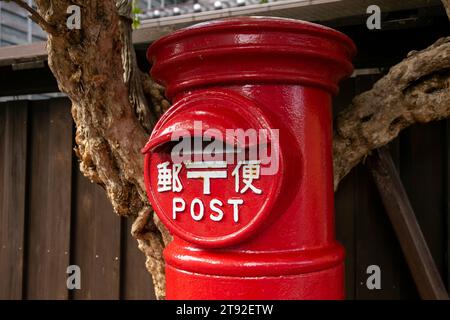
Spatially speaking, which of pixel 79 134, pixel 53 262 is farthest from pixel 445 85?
pixel 53 262

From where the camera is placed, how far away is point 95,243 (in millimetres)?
2500

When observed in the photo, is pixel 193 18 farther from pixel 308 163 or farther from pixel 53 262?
pixel 53 262

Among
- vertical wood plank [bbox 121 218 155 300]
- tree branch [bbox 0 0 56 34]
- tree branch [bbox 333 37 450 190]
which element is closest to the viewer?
tree branch [bbox 0 0 56 34]

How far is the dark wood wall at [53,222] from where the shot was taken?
2.46 meters

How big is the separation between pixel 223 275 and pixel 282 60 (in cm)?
65

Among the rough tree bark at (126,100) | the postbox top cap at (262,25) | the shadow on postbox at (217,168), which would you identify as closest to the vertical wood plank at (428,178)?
the rough tree bark at (126,100)

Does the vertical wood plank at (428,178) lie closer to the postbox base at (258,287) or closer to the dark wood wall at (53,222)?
the postbox base at (258,287)

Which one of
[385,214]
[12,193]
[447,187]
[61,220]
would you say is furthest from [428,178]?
[12,193]

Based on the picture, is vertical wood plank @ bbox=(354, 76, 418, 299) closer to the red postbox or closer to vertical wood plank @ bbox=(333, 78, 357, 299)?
vertical wood plank @ bbox=(333, 78, 357, 299)

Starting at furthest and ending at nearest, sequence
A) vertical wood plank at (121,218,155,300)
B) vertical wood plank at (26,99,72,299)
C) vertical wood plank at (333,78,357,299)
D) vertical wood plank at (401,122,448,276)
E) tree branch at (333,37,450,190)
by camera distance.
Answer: vertical wood plank at (26,99,72,299), vertical wood plank at (121,218,155,300), vertical wood plank at (333,78,357,299), vertical wood plank at (401,122,448,276), tree branch at (333,37,450,190)

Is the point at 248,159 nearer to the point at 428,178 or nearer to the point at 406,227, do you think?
the point at 406,227

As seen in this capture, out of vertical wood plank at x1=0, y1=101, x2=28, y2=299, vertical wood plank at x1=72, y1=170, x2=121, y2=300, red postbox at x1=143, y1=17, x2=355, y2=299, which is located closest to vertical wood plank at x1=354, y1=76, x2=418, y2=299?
red postbox at x1=143, y1=17, x2=355, y2=299

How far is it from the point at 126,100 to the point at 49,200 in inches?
55.5

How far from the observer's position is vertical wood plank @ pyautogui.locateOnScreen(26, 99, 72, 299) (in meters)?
2.54
